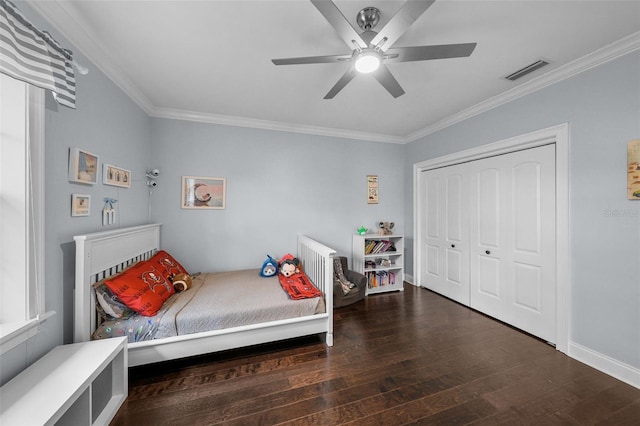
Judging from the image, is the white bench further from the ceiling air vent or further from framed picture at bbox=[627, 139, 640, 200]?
the ceiling air vent

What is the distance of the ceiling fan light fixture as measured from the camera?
4.44 feet

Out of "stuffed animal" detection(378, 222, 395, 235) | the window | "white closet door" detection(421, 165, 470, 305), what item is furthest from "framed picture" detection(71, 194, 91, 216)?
"white closet door" detection(421, 165, 470, 305)

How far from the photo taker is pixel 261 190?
3.21 m

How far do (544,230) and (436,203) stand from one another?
4.30 ft

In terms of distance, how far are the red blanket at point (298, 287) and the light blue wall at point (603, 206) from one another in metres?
2.23

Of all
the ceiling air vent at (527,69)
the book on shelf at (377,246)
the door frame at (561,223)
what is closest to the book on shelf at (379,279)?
the book on shelf at (377,246)

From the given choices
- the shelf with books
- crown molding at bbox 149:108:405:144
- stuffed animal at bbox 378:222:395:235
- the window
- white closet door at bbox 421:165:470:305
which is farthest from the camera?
stuffed animal at bbox 378:222:395:235

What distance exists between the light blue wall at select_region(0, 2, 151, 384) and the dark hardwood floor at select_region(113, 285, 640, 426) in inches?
24.9

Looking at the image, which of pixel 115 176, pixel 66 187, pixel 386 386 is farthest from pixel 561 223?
pixel 115 176

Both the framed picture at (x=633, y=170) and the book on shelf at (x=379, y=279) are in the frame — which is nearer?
the framed picture at (x=633, y=170)

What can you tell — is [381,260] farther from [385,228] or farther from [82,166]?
[82,166]

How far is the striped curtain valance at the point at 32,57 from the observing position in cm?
109

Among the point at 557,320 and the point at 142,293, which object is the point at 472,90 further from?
the point at 142,293

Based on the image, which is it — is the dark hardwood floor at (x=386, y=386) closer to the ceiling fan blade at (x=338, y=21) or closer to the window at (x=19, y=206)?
the window at (x=19, y=206)
